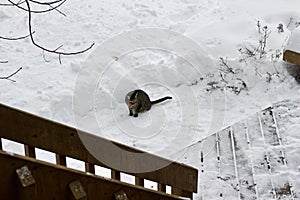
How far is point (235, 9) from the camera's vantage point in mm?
6355

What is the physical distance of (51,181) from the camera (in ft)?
5.63

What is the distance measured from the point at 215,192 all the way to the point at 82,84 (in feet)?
6.97

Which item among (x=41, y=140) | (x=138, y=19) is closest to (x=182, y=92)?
(x=138, y=19)

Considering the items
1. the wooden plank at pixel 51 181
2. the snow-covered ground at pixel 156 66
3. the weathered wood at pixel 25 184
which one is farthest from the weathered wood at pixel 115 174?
the snow-covered ground at pixel 156 66

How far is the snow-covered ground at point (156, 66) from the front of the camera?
4.46 meters

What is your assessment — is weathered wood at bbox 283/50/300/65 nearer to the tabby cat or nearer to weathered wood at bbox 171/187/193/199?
the tabby cat

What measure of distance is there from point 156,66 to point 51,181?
3646 mm

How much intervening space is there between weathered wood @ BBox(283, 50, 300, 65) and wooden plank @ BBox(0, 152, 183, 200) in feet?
9.90

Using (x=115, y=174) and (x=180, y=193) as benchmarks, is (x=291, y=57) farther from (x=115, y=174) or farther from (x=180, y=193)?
(x=115, y=174)

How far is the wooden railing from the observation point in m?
1.68

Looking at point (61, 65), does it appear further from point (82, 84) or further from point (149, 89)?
point (149, 89)

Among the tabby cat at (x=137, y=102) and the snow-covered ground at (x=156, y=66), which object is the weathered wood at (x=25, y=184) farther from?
the tabby cat at (x=137, y=102)

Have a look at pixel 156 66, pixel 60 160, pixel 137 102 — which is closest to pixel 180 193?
pixel 60 160

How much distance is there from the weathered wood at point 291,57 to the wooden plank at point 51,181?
3.02 m
